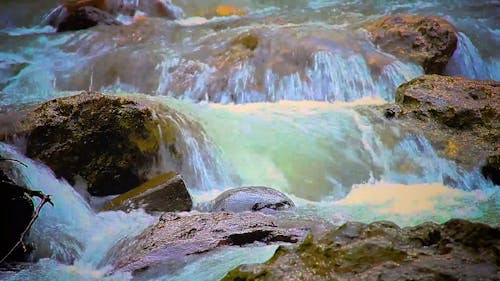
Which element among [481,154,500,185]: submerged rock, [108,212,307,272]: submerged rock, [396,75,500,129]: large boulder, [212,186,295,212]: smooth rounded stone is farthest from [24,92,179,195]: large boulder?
[481,154,500,185]: submerged rock

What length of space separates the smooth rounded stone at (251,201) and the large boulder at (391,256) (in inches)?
83.8

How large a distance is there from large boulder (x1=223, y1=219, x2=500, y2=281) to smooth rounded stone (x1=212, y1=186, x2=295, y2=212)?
6.98 ft

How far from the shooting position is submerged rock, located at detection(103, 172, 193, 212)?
5.08 m

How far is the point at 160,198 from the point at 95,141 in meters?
1.08

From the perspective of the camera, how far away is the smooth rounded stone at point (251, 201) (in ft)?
16.4

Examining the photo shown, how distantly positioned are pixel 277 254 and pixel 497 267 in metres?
1.10

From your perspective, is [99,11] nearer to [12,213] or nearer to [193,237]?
[12,213]

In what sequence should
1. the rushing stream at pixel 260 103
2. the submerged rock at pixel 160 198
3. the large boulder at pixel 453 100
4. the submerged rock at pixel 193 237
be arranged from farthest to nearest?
1. the large boulder at pixel 453 100
2. the submerged rock at pixel 160 198
3. the rushing stream at pixel 260 103
4. the submerged rock at pixel 193 237

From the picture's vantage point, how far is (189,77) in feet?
27.8

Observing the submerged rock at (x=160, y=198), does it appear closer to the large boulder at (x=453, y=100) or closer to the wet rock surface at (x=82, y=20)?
the large boulder at (x=453, y=100)

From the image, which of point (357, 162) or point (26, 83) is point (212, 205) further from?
point (26, 83)

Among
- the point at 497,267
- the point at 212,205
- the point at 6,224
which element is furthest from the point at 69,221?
the point at 497,267

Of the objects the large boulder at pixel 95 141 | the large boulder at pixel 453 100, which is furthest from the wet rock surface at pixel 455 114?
the large boulder at pixel 95 141

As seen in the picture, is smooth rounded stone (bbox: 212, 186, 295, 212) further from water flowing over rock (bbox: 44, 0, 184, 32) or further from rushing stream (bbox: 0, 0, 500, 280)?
water flowing over rock (bbox: 44, 0, 184, 32)
